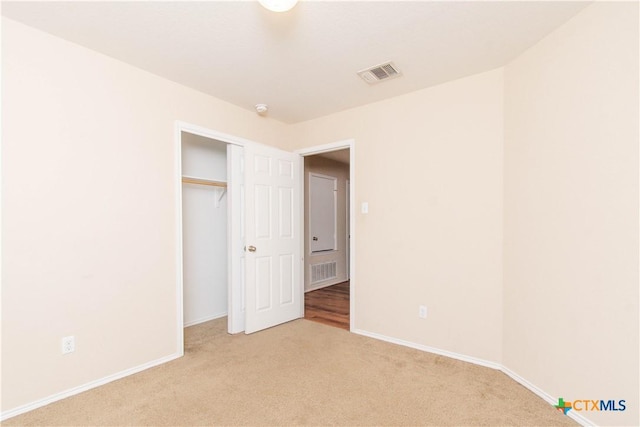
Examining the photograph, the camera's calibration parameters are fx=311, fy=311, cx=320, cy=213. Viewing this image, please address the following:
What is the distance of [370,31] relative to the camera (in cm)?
205

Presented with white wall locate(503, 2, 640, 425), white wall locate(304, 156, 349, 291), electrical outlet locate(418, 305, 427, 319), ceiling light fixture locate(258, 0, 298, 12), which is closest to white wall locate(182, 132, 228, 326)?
white wall locate(304, 156, 349, 291)

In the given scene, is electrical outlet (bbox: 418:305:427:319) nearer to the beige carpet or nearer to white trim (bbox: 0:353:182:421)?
the beige carpet

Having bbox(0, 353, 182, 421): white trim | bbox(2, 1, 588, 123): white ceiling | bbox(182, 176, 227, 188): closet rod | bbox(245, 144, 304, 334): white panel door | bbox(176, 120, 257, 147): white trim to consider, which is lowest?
bbox(0, 353, 182, 421): white trim

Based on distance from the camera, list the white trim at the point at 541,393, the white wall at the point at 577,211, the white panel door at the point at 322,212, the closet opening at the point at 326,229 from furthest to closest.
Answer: the white panel door at the point at 322,212 → the closet opening at the point at 326,229 → the white trim at the point at 541,393 → the white wall at the point at 577,211

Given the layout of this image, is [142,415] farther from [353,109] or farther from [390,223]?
[353,109]

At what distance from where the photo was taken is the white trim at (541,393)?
180 centimetres

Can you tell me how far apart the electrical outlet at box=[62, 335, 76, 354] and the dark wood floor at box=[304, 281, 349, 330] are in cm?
234

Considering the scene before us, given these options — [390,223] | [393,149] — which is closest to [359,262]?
[390,223]

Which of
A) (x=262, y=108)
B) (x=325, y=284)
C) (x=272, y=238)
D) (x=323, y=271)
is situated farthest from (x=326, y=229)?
(x=262, y=108)

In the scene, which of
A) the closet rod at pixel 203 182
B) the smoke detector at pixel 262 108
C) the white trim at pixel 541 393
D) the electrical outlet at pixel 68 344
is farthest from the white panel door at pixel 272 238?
the white trim at pixel 541 393

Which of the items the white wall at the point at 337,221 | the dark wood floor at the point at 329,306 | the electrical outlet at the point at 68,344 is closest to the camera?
the electrical outlet at the point at 68,344

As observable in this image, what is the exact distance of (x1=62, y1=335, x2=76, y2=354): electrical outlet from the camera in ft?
7.00

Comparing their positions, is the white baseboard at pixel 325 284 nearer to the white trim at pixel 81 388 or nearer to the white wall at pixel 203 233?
the white wall at pixel 203 233

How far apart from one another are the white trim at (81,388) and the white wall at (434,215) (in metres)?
1.91
